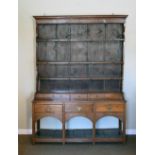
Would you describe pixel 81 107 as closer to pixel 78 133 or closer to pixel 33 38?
pixel 78 133

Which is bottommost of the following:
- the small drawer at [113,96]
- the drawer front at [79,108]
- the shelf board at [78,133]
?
the shelf board at [78,133]

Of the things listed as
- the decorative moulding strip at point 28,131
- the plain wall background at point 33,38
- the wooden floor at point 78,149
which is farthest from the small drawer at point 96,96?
the decorative moulding strip at point 28,131

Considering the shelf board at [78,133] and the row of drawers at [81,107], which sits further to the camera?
the shelf board at [78,133]

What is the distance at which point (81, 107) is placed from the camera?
13.3 feet

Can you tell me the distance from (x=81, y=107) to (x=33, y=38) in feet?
5.08

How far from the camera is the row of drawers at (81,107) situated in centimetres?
402

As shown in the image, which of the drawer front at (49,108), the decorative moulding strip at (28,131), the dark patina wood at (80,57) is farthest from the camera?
the decorative moulding strip at (28,131)

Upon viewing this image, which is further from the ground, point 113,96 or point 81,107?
point 113,96

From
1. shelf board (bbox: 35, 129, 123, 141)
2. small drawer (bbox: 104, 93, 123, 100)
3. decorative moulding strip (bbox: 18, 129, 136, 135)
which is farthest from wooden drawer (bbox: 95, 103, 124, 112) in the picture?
decorative moulding strip (bbox: 18, 129, 136, 135)

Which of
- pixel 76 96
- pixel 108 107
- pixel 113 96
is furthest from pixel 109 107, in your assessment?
pixel 76 96

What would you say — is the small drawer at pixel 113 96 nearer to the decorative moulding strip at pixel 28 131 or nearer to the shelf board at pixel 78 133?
the shelf board at pixel 78 133
